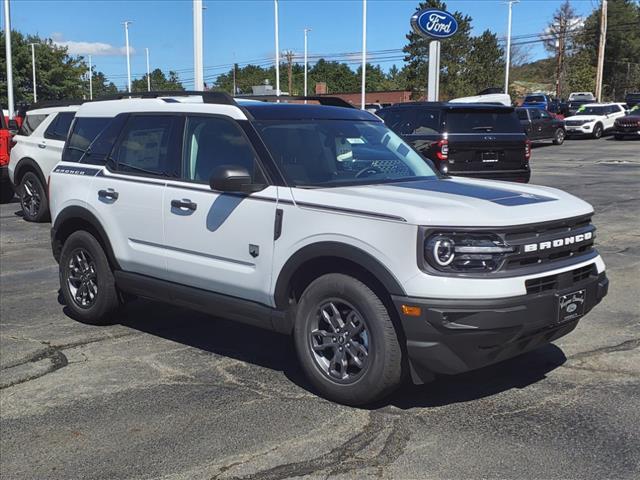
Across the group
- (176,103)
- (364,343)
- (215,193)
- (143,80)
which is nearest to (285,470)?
(364,343)

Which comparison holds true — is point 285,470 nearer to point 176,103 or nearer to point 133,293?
point 133,293

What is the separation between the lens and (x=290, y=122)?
16.4 feet

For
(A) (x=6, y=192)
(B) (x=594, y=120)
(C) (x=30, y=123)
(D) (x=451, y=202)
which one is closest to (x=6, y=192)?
(A) (x=6, y=192)

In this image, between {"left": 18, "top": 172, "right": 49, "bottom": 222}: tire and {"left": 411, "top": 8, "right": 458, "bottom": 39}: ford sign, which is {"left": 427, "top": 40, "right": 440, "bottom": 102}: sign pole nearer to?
{"left": 411, "top": 8, "right": 458, "bottom": 39}: ford sign

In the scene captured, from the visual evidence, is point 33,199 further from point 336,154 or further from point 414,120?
point 336,154

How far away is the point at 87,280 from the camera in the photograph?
6.07 m

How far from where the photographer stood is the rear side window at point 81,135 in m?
6.16

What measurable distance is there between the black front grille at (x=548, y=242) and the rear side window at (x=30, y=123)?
10531 mm

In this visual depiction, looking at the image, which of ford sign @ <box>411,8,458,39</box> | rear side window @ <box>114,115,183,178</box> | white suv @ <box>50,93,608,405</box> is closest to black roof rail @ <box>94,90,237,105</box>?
white suv @ <box>50,93,608,405</box>

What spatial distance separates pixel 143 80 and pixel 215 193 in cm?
13722

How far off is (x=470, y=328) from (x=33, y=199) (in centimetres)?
1040

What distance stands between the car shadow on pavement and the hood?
1214mm

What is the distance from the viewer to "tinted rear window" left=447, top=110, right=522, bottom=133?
37.3 feet

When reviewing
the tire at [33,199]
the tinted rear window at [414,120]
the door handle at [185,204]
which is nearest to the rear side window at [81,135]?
the door handle at [185,204]
